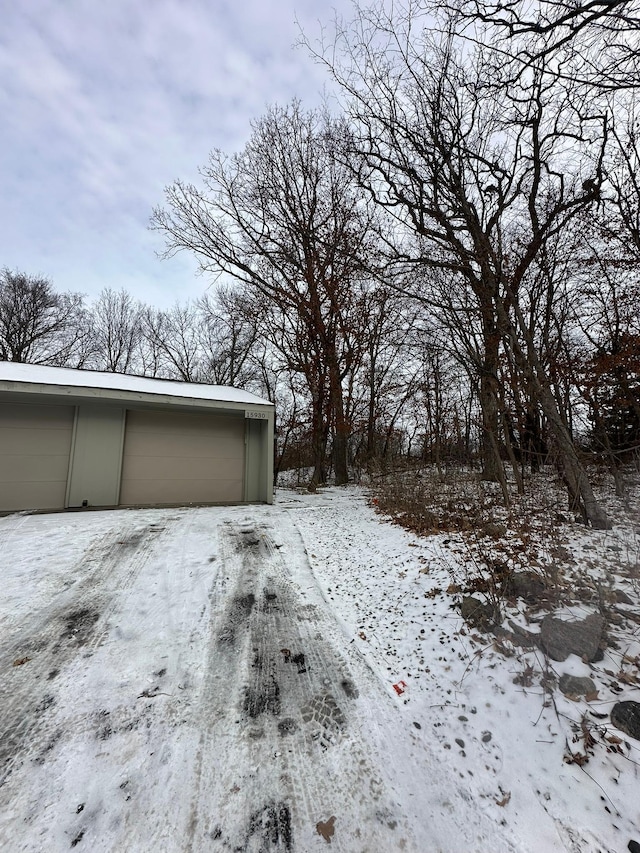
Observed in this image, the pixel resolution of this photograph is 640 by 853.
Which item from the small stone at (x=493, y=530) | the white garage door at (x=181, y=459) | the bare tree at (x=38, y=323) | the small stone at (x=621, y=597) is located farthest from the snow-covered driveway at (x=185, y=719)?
the bare tree at (x=38, y=323)

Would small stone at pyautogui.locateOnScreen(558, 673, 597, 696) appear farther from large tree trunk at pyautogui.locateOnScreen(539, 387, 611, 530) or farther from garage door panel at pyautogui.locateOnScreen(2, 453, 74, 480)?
garage door panel at pyautogui.locateOnScreen(2, 453, 74, 480)

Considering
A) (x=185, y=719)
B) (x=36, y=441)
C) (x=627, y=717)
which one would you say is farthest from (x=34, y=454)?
(x=627, y=717)

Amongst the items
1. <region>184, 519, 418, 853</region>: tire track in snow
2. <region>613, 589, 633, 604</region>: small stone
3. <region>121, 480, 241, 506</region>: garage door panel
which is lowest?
<region>184, 519, 418, 853</region>: tire track in snow

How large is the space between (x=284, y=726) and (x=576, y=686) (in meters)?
1.72

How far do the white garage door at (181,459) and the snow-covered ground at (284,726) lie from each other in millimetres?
4024

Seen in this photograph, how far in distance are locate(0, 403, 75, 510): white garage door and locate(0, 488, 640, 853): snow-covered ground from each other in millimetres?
3962

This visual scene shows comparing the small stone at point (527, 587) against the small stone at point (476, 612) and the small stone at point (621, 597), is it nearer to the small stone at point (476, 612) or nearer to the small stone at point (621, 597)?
the small stone at point (476, 612)

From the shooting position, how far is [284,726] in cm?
185

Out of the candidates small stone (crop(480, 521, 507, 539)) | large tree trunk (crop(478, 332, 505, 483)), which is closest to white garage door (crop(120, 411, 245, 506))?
small stone (crop(480, 521, 507, 539))

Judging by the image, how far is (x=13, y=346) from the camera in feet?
59.6

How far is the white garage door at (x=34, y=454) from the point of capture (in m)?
6.55

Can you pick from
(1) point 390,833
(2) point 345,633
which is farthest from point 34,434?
(1) point 390,833

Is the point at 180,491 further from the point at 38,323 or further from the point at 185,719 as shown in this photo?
the point at 38,323

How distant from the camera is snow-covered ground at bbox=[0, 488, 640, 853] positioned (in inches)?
53.9
